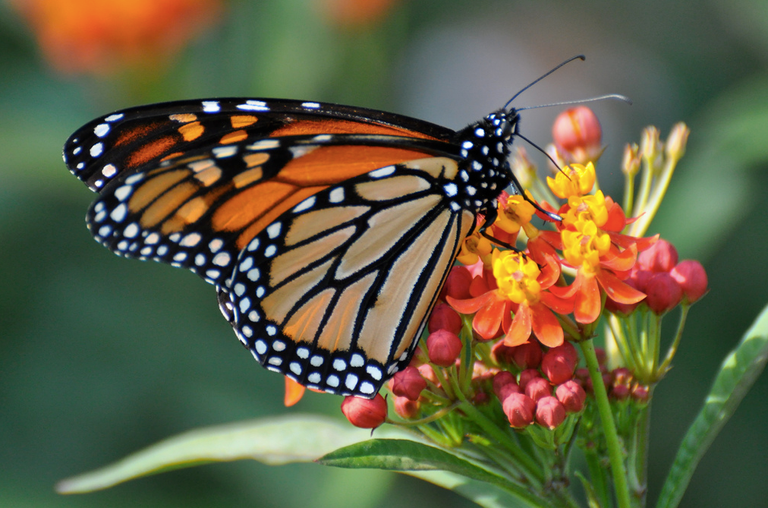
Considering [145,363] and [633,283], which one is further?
[145,363]

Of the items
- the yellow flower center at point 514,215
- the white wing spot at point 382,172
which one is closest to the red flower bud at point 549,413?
the yellow flower center at point 514,215

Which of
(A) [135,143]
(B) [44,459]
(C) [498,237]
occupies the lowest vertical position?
(B) [44,459]

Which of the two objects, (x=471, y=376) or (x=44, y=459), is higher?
(x=471, y=376)

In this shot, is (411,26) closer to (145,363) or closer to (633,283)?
(145,363)

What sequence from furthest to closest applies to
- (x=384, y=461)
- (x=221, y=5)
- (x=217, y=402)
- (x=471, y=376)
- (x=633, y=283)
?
(x=221, y=5)
(x=217, y=402)
(x=633, y=283)
(x=471, y=376)
(x=384, y=461)

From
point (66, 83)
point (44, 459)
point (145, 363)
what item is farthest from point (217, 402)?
point (66, 83)

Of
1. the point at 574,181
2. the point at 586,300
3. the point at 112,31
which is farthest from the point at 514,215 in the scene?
the point at 112,31
